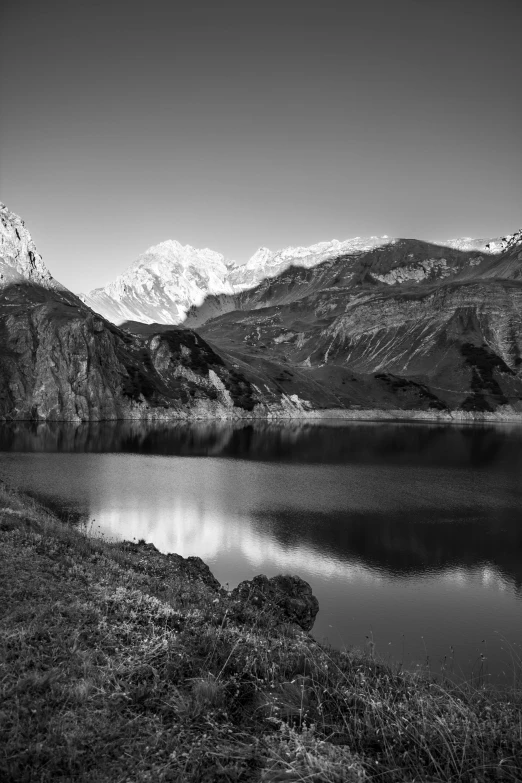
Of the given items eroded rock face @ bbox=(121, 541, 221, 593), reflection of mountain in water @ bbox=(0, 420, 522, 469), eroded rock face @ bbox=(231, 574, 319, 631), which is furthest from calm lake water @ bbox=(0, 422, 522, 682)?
eroded rock face @ bbox=(121, 541, 221, 593)

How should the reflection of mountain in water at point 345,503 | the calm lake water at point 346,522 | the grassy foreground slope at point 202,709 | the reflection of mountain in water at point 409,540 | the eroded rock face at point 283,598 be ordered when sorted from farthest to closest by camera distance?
the reflection of mountain in water at point 345,503 → the reflection of mountain in water at point 409,540 → the calm lake water at point 346,522 → the eroded rock face at point 283,598 → the grassy foreground slope at point 202,709

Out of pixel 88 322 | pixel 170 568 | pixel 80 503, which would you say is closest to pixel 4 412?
pixel 88 322

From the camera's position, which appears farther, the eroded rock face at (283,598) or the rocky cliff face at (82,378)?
the rocky cliff face at (82,378)

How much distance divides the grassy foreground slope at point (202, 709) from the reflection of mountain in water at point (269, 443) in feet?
238

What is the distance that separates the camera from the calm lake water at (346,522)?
25641mm

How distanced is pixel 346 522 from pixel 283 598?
2319 cm

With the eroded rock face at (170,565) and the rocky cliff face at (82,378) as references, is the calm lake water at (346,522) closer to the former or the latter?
the eroded rock face at (170,565)

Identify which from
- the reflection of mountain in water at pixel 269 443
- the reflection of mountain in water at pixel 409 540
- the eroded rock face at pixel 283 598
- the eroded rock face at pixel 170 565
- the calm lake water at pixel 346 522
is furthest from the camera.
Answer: the reflection of mountain in water at pixel 269 443

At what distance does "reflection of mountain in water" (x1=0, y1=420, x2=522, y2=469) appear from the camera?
8869 centimetres

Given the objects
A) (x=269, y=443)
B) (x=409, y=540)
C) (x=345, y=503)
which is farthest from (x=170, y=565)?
(x=269, y=443)

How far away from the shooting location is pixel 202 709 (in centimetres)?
853

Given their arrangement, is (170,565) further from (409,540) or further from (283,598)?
(409,540)

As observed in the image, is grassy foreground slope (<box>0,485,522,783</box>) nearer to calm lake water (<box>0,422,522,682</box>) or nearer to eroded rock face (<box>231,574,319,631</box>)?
calm lake water (<box>0,422,522,682</box>)

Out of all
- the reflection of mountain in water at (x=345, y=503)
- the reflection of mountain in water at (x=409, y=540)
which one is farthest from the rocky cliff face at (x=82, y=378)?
the reflection of mountain in water at (x=409, y=540)
